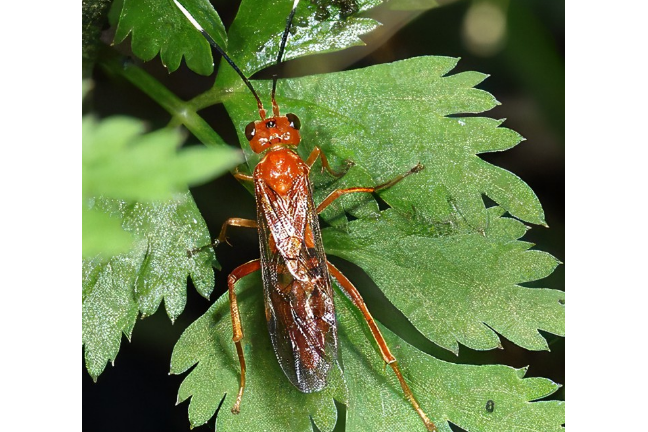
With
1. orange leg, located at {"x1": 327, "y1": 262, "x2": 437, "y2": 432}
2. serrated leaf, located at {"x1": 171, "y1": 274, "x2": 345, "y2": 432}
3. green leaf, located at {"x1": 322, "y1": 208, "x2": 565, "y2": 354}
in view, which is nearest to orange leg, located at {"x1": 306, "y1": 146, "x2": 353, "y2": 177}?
green leaf, located at {"x1": 322, "y1": 208, "x2": 565, "y2": 354}

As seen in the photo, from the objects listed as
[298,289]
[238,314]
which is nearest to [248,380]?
[238,314]

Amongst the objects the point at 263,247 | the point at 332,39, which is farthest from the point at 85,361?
the point at 332,39

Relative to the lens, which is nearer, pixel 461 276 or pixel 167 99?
pixel 461 276

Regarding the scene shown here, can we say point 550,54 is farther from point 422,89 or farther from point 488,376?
point 488,376

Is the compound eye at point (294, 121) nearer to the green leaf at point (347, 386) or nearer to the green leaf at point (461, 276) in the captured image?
the green leaf at point (461, 276)

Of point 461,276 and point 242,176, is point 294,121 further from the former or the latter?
point 461,276

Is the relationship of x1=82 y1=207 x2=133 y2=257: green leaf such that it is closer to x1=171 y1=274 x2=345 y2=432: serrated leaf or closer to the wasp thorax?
x1=171 y1=274 x2=345 y2=432: serrated leaf

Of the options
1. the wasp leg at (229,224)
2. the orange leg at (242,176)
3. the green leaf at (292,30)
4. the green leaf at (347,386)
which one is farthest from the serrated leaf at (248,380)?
the green leaf at (292,30)
